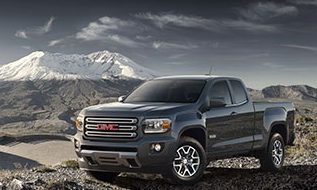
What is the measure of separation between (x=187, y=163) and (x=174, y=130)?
81cm

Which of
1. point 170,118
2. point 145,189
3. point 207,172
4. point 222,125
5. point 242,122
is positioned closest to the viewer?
point 170,118

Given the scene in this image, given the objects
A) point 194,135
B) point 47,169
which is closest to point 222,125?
point 194,135

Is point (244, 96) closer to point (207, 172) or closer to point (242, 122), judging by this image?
point (242, 122)

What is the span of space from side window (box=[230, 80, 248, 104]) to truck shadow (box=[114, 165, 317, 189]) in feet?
5.89

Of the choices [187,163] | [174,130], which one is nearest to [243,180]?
[187,163]

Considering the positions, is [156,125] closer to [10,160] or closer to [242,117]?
[242,117]

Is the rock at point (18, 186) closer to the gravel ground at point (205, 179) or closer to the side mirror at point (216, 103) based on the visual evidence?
the gravel ground at point (205, 179)

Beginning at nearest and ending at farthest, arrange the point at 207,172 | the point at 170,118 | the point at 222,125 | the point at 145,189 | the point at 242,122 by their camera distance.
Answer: the point at 170,118, the point at 145,189, the point at 222,125, the point at 242,122, the point at 207,172

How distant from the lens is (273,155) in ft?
37.9

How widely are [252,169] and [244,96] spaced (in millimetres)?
2182

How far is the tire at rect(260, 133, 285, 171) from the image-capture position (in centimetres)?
1127

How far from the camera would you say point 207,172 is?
11258 millimetres

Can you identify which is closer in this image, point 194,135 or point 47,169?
point 194,135

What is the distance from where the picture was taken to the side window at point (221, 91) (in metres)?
10.1
